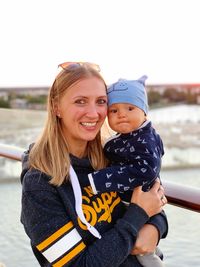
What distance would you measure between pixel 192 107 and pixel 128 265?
4056mm

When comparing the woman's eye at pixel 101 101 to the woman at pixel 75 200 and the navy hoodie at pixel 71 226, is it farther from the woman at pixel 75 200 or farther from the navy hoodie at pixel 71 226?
the navy hoodie at pixel 71 226

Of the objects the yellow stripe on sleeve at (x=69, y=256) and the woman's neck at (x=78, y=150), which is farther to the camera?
the woman's neck at (x=78, y=150)

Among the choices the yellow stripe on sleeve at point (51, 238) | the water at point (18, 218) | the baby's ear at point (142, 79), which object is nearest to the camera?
the yellow stripe on sleeve at point (51, 238)

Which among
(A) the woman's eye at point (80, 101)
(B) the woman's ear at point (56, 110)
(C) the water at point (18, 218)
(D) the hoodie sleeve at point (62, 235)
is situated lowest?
(C) the water at point (18, 218)

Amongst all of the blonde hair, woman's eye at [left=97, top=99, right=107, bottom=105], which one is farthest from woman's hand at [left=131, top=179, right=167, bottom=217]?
woman's eye at [left=97, top=99, right=107, bottom=105]

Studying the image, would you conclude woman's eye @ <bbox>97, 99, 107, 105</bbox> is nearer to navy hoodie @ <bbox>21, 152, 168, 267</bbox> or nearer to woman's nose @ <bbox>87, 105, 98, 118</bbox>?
woman's nose @ <bbox>87, 105, 98, 118</bbox>

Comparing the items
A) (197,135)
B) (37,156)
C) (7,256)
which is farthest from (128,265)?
(197,135)

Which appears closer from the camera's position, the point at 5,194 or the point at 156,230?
the point at 156,230

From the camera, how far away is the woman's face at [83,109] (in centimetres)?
122

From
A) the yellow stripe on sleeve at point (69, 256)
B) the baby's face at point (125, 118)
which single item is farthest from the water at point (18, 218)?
the yellow stripe on sleeve at point (69, 256)

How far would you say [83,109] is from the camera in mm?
1224

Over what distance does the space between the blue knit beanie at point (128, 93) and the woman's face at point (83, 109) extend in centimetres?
4

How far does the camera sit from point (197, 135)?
607cm

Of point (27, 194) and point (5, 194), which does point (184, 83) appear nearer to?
point (5, 194)
